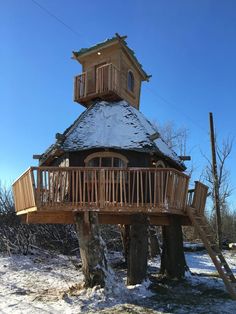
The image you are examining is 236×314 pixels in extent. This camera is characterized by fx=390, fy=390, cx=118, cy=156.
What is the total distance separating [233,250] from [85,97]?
50.3 feet

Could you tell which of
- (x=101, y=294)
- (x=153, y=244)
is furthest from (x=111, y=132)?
(x=153, y=244)

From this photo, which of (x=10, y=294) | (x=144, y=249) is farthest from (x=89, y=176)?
(x=10, y=294)

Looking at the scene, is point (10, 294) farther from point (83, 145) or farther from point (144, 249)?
point (83, 145)

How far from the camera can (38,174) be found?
11969 mm

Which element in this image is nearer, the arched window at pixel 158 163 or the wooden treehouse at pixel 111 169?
the wooden treehouse at pixel 111 169

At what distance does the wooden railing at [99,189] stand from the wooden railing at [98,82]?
5176mm

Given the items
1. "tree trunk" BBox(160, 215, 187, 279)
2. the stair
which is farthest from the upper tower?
the stair

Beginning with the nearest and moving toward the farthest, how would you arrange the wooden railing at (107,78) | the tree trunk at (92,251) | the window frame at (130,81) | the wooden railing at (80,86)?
the tree trunk at (92,251) < the wooden railing at (107,78) < the wooden railing at (80,86) < the window frame at (130,81)

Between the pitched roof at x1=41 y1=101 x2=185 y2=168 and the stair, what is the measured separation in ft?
8.74

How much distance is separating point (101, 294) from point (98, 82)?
339 inches

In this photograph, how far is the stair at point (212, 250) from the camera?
12320mm

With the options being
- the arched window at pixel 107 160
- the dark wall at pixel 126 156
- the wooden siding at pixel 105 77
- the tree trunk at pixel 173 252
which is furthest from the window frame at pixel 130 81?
the tree trunk at pixel 173 252

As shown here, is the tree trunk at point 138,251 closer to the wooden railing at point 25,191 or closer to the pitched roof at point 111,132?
the pitched roof at point 111,132

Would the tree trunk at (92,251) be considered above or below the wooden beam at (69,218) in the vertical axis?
below
